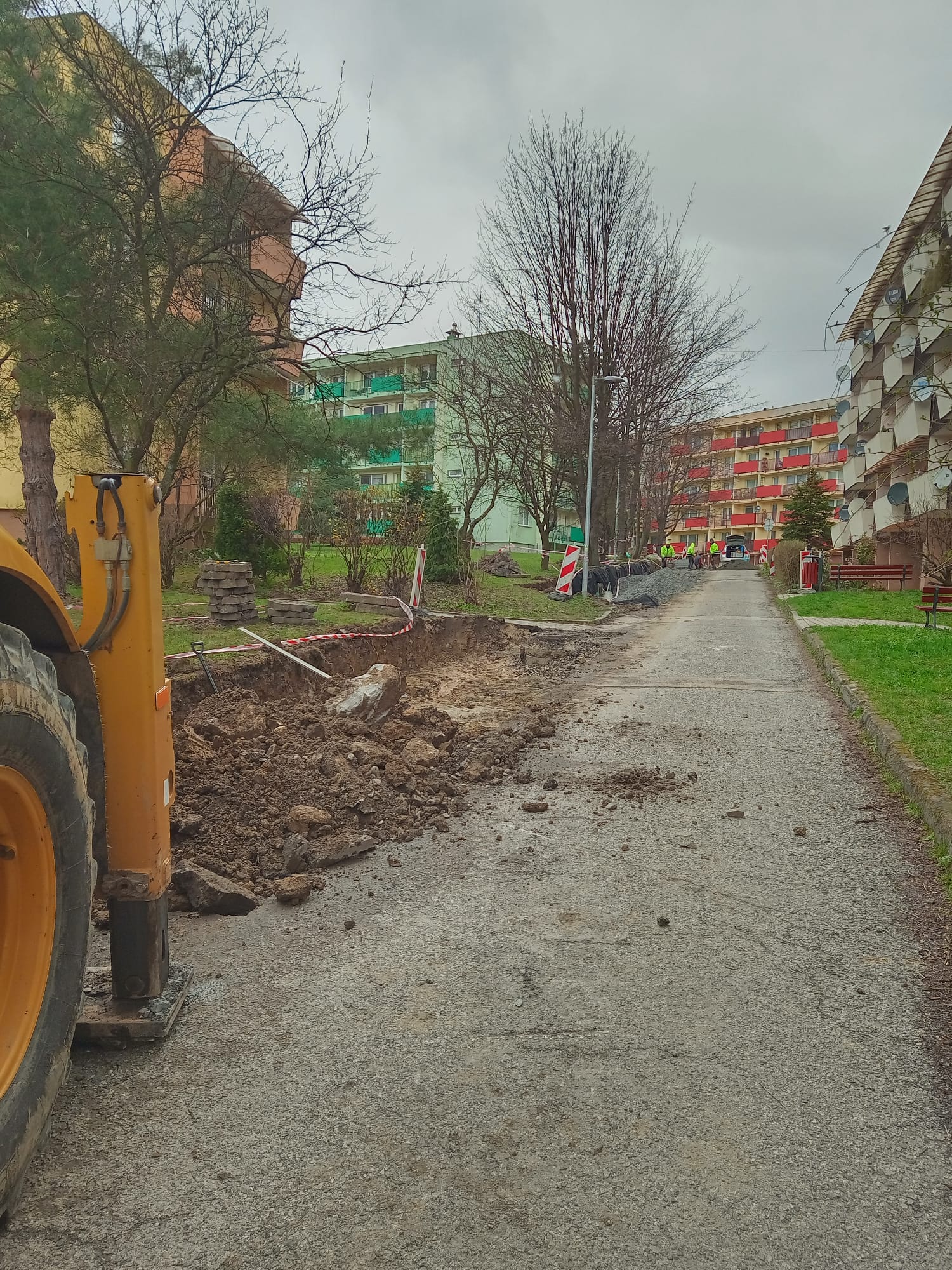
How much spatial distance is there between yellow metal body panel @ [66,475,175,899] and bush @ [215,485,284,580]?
1421 centimetres

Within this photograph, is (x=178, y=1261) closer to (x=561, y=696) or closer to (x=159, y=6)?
(x=561, y=696)

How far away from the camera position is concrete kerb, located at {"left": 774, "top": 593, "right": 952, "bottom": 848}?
4875 mm

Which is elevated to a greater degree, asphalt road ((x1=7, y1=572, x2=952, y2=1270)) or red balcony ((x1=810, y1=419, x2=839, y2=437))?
red balcony ((x1=810, y1=419, x2=839, y2=437))

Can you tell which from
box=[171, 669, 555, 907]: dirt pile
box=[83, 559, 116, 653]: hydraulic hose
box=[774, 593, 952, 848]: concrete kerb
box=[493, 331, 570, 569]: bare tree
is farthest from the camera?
box=[493, 331, 570, 569]: bare tree

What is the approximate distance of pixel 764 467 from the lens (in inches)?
3804

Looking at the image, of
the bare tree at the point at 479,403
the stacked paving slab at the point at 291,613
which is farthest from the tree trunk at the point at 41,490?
the bare tree at the point at 479,403

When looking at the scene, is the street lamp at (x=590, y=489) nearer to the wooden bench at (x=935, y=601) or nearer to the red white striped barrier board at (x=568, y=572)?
the red white striped barrier board at (x=568, y=572)

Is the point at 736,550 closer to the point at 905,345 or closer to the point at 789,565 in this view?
the point at 789,565

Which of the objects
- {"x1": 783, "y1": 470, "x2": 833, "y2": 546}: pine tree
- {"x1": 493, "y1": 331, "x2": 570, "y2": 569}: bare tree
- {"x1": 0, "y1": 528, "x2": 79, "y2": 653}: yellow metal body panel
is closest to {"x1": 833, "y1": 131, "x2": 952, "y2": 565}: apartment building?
{"x1": 783, "y1": 470, "x2": 833, "y2": 546}: pine tree

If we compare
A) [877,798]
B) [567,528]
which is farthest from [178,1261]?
[567,528]

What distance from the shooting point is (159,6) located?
407 inches

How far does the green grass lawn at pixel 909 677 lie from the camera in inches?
257

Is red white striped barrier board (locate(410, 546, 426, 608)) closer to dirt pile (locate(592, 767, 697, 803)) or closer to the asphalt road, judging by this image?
dirt pile (locate(592, 767, 697, 803))

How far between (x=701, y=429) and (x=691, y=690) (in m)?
38.0
